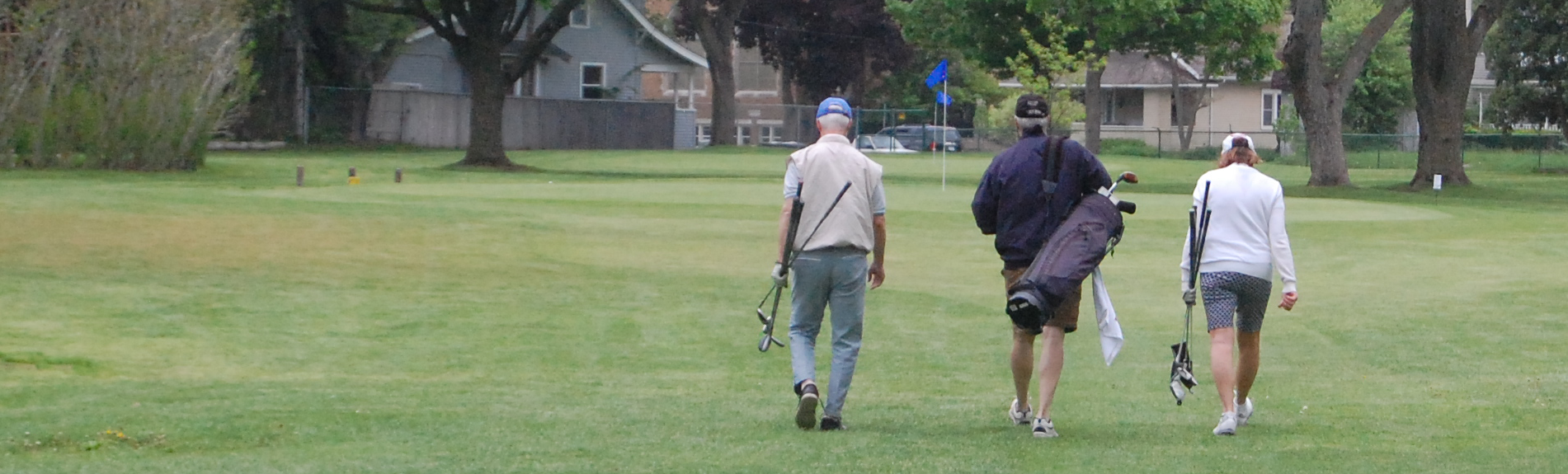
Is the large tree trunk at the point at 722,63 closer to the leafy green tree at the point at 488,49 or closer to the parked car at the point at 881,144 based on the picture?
the parked car at the point at 881,144

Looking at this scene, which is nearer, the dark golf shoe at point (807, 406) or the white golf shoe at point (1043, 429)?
the white golf shoe at point (1043, 429)

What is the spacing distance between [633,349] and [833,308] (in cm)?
397

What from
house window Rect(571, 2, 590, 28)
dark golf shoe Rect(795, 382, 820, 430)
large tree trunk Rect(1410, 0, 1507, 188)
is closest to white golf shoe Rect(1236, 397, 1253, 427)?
dark golf shoe Rect(795, 382, 820, 430)

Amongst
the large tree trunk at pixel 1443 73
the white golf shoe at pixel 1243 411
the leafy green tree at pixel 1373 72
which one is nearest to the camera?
the white golf shoe at pixel 1243 411

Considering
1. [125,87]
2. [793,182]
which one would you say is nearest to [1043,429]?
[793,182]

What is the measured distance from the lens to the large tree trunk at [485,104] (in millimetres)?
40156

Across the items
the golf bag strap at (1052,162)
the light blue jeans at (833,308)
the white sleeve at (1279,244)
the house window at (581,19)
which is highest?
the house window at (581,19)

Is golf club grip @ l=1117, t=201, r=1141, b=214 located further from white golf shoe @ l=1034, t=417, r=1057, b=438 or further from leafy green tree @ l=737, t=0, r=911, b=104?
leafy green tree @ l=737, t=0, r=911, b=104

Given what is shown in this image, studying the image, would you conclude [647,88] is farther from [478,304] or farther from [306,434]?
[306,434]

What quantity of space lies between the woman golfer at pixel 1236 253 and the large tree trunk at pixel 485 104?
3274cm

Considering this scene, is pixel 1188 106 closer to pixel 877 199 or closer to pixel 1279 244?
pixel 1279 244

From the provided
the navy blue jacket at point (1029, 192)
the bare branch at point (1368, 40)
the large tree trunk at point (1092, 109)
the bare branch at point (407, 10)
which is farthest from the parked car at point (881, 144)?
the navy blue jacket at point (1029, 192)

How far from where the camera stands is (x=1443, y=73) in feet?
119

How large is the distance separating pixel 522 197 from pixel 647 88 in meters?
71.3
